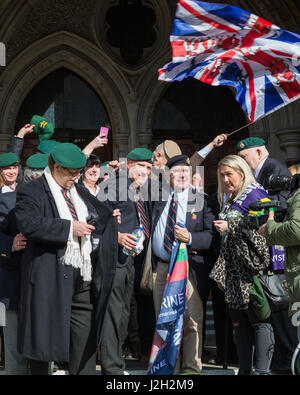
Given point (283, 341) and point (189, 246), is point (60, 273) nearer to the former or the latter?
point (189, 246)

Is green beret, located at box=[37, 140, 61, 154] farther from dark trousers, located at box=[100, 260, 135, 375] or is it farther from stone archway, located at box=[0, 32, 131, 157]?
stone archway, located at box=[0, 32, 131, 157]

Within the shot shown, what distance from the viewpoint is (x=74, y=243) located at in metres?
4.15

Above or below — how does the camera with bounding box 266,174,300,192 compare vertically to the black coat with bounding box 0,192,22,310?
above

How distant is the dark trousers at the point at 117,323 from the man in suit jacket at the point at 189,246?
25 centimetres

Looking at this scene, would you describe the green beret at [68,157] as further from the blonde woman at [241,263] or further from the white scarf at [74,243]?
the blonde woman at [241,263]

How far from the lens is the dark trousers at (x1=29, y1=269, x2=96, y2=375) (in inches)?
169

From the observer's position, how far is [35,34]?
9.91 metres

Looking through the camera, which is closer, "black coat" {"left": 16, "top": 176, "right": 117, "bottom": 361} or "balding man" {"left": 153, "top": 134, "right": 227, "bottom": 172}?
"black coat" {"left": 16, "top": 176, "right": 117, "bottom": 361}

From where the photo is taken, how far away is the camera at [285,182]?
4234mm

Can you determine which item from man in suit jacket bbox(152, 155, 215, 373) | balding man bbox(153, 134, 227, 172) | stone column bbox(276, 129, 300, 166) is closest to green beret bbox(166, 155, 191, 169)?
man in suit jacket bbox(152, 155, 215, 373)

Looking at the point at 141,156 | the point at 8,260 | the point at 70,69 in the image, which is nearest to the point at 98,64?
the point at 70,69

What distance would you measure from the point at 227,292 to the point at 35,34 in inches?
249

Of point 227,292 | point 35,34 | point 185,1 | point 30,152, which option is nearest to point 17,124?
point 30,152

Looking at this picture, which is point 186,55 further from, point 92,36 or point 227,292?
point 92,36
